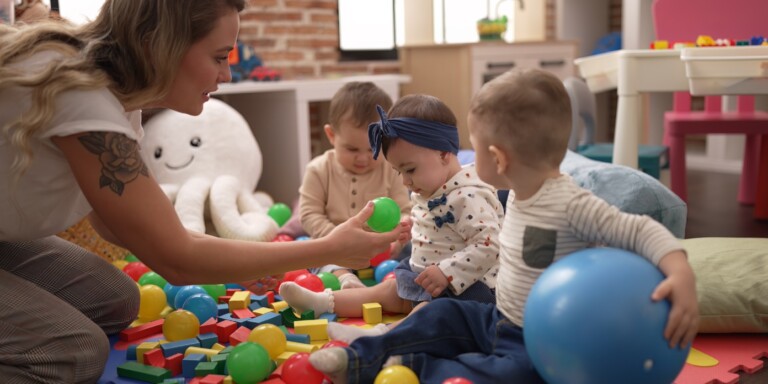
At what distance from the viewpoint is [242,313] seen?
2252 mm

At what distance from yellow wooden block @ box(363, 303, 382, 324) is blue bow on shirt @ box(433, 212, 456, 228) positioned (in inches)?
12.6

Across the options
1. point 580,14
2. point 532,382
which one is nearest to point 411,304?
point 532,382

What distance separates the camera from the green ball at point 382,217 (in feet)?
6.54

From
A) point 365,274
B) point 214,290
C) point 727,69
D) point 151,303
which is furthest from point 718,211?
point 151,303

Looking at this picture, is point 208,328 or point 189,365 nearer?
point 189,365

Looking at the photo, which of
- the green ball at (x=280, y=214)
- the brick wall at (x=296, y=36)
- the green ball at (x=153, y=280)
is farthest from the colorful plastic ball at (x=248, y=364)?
the brick wall at (x=296, y=36)

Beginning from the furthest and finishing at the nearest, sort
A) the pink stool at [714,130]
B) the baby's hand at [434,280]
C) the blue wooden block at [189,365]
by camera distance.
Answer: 1. the pink stool at [714,130]
2. the baby's hand at [434,280]
3. the blue wooden block at [189,365]

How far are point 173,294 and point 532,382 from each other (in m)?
1.31

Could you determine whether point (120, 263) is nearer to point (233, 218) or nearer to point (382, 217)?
point (233, 218)

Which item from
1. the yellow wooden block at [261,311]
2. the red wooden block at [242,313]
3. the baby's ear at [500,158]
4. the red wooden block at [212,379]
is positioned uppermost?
the baby's ear at [500,158]

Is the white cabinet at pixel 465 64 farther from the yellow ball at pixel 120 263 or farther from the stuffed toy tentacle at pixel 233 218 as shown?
the yellow ball at pixel 120 263

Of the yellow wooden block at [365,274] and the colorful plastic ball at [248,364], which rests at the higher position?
the colorful plastic ball at [248,364]

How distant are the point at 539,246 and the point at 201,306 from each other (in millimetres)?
1103

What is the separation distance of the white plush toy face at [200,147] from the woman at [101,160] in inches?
67.8
